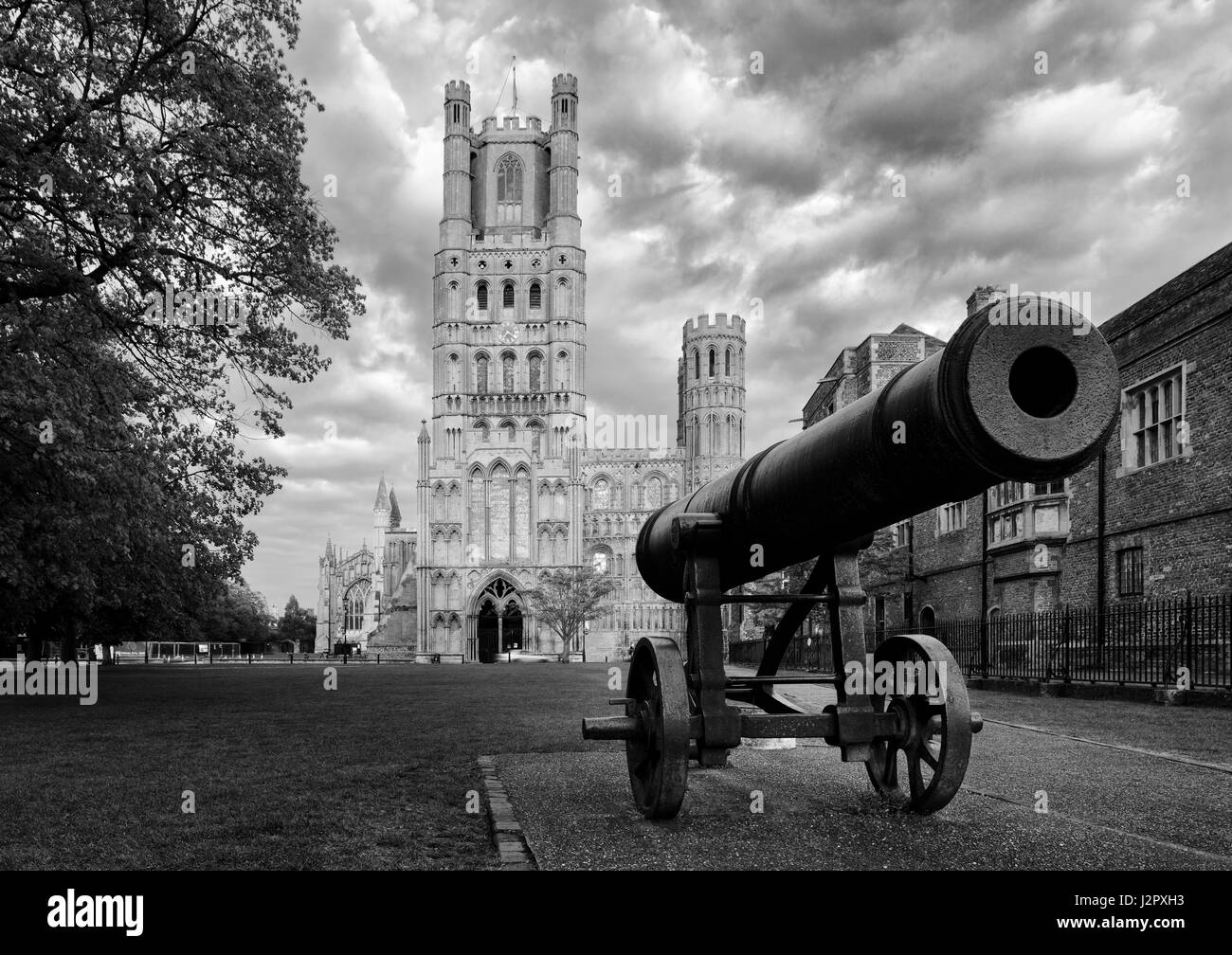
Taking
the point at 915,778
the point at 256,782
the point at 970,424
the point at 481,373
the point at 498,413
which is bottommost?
the point at 256,782

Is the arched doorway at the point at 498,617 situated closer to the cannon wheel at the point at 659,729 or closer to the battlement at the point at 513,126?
the battlement at the point at 513,126

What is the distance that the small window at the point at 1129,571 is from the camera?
20.2 metres

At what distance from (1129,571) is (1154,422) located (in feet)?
10.6

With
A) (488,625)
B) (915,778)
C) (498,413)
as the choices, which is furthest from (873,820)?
(498,413)

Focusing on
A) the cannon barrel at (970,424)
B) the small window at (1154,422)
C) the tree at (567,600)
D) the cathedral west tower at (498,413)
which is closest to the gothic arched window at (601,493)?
the cathedral west tower at (498,413)

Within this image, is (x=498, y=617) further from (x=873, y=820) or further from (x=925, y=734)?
(x=925, y=734)

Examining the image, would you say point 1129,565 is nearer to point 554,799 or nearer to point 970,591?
point 970,591

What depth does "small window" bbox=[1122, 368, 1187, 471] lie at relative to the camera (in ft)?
62.3

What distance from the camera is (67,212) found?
12.9m

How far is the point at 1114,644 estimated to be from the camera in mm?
18969

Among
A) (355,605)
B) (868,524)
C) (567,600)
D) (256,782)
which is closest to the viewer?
(868,524)

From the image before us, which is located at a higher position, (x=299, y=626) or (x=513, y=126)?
(x=513, y=126)
